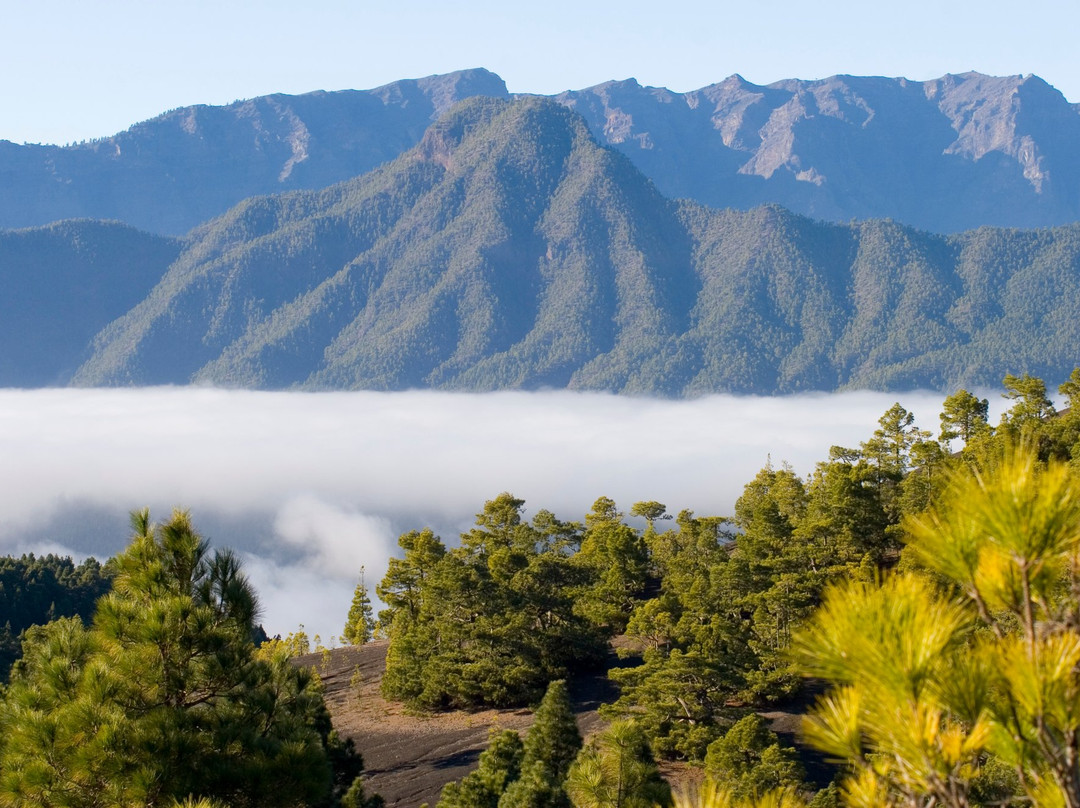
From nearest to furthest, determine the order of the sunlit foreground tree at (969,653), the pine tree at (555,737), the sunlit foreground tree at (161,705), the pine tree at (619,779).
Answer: the sunlit foreground tree at (969,653), the sunlit foreground tree at (161,705), the pine tree at (619,779), the pine tree at (555,737)

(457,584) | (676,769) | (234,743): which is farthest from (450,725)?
(234,743)

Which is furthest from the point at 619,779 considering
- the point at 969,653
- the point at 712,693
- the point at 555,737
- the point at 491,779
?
the point at 969,653

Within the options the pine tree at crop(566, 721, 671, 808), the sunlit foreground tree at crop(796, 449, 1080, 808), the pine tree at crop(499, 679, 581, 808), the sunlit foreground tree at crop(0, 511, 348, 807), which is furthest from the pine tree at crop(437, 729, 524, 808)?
the sunlit foreground tree at crop(796, 449, 1080, 808)

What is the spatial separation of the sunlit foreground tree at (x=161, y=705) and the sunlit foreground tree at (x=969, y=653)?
8956mm

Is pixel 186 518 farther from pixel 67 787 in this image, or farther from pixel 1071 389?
pixel 1071 389

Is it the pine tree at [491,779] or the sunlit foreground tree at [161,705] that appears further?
the pine tree at [491,779]

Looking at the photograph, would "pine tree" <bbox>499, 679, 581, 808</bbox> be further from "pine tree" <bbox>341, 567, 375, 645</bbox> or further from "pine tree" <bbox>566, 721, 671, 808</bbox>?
"pine tree" <bbox>341, 567, 375, 645</bbox>

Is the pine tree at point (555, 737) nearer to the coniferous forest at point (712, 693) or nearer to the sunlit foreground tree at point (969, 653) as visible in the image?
the coniferous forest at point (712, 693)

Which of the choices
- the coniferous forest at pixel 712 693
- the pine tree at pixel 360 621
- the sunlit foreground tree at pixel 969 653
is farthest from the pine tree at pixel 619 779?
the pine tree at pixel 360 621

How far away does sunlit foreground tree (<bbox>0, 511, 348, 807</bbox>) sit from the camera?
1163 centimetres

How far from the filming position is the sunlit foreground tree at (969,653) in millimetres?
4621

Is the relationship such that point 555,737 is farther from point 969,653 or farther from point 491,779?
point 969,653

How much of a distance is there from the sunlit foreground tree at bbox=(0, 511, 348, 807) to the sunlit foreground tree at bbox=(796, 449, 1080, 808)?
896 cm

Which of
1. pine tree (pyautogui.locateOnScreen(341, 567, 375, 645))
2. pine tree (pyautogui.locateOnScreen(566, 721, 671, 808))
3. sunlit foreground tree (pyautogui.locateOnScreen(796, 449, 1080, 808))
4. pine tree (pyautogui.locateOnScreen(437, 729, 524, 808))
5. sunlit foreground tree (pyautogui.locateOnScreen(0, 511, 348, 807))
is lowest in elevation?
pine tree (pyautogui.locateOnScreen(341, 567, 375, 645))
